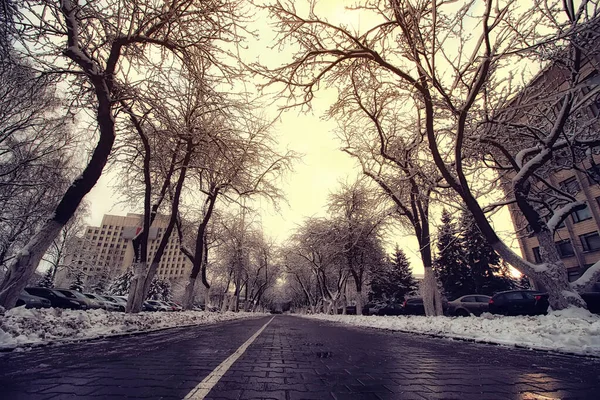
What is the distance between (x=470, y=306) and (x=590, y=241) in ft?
69.8

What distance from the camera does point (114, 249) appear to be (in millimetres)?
55594

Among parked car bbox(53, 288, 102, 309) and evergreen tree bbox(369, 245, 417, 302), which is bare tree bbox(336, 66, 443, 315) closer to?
parked car bbox(53, 288, 102, 309)

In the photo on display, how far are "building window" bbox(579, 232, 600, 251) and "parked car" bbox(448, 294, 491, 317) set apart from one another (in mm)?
19888

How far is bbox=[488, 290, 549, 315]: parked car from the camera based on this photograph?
14.1 m

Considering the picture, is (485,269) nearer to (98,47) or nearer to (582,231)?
(582,231)

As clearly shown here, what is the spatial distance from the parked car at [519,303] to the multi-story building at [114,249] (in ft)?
65.1

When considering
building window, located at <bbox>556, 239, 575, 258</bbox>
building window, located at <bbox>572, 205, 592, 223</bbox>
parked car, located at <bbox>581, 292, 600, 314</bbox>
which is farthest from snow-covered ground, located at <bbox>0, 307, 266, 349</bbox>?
building window, located at <bbox>556, 239, 575, 258</bbox>

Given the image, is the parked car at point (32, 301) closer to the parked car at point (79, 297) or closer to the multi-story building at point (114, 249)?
the parked car at point (79, 297)

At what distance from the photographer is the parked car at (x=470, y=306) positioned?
58.1 feet

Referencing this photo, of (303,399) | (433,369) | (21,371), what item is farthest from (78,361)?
(433,369)

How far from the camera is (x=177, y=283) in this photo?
261 feet

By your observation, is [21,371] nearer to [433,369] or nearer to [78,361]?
[78,361]

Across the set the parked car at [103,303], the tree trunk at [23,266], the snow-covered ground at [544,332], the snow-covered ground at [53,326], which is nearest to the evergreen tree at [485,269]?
the snow-covered ground at [544,332]

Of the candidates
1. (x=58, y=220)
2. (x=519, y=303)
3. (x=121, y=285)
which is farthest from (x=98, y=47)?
(x=121, y=285)
